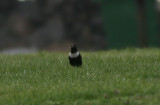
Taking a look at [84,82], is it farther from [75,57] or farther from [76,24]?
[76,24]

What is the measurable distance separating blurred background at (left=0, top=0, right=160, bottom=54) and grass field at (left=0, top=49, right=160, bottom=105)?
645 inches

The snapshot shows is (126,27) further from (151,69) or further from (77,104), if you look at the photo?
(77,104)

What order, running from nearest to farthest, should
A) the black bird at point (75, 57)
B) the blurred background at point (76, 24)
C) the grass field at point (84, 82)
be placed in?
the grass field at point (84, 82) → the black bird at point (75, 57) → the blurred background at point (76, 24)

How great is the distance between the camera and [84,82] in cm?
1222

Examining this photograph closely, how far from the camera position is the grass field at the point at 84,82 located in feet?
36.3

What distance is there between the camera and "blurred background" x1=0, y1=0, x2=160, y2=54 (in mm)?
32438

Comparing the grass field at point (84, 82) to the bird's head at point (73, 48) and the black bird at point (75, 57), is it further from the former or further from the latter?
the bird's head at point (73, 48)

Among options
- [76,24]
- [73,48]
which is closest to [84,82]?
[73,48]

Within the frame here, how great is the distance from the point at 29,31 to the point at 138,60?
777 inches

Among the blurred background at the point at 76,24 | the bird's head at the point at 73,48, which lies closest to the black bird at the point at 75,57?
the bird's head at the point at 73,48

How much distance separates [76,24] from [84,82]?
22854mm

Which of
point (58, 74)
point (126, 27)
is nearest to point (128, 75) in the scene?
point (58, 74)

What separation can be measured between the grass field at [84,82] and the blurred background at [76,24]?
645 inches

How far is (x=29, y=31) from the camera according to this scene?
3438cm
